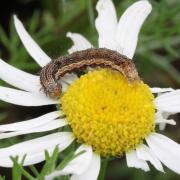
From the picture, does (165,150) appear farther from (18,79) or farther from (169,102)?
(18,79)

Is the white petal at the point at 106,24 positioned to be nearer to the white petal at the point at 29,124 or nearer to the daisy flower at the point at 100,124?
the daisy flower at the point at 100,124

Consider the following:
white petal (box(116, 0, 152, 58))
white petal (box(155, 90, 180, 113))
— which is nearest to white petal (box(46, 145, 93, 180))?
white petal (box(155, 90, 180, 113))

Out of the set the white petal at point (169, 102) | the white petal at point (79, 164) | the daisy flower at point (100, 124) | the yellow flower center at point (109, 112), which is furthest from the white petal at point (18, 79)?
the white petal at point (169, 102)

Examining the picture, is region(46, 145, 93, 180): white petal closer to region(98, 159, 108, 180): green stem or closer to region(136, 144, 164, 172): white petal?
region(98, 159, 108, 180): green stem

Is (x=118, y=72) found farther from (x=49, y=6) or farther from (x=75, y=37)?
(x=49, y=6)

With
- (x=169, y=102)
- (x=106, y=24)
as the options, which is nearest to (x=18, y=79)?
(x=106, y=24)

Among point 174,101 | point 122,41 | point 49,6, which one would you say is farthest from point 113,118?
point 49,6
